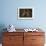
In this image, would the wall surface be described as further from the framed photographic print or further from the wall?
the framed photographic print

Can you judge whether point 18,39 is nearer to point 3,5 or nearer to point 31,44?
point 31,44

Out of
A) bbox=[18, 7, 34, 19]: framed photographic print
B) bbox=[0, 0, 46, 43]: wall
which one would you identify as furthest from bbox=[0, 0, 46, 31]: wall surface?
bbox=[18, 7, 34, 19]: framed photographic print

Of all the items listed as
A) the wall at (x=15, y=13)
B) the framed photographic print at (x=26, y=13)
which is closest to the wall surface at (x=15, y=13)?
the wall at (x=15, y=13)

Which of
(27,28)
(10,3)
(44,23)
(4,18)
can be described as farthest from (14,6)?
(44,23)

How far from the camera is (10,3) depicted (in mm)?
4293

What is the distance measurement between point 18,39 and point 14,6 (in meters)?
1.17

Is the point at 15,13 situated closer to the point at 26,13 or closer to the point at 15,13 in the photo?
the point at 15,13

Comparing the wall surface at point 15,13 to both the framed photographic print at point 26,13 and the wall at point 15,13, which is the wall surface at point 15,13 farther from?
the framed photographic print at point 26,13

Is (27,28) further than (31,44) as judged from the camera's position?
Yes

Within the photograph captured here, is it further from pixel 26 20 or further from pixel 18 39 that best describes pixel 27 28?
pixel 18 39

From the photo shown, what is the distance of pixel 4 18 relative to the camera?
433 cm

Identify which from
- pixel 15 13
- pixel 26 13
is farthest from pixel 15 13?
pixel 26 13

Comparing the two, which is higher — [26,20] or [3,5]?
[3,5]

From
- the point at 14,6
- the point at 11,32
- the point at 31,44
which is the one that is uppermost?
the point at 14,6
